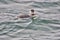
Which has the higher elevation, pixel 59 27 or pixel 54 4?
pixel 54 4

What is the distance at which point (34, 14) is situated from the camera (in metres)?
1.54

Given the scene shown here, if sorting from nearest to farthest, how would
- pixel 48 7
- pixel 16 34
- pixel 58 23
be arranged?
1. pixel 16 34
2. pixel 58 23
3. pixel 48 7

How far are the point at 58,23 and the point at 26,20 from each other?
1.00 feet

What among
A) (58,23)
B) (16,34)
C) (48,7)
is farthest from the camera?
(48,7)

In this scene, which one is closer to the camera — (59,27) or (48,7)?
(59,27)

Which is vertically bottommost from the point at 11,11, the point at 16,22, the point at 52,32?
the point at 52,32

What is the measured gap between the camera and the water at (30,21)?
1415mm

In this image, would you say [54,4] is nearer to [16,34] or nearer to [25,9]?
[25,9]

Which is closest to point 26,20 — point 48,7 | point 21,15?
point 21,15

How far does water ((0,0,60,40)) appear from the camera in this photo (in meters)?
1.42

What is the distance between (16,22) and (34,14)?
192 millimetres

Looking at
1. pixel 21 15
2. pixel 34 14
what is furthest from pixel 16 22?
pixel 34 14

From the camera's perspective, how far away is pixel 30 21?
4.91ft

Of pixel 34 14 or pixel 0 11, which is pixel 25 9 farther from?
pixel 0 11
